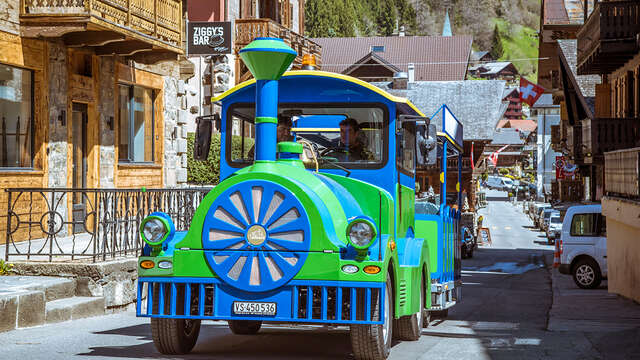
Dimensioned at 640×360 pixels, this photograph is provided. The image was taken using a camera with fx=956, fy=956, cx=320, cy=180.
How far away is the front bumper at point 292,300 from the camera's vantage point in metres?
8.36

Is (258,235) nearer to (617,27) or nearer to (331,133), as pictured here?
(331,133)

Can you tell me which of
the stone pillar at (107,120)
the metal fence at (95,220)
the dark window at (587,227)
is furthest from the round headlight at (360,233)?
the dark window at (587,227)

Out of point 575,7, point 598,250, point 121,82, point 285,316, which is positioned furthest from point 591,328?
point 575,7

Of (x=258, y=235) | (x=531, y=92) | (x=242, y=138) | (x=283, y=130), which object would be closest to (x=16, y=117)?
(x=242, y=138)

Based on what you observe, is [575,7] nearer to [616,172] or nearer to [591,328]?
[616,172]

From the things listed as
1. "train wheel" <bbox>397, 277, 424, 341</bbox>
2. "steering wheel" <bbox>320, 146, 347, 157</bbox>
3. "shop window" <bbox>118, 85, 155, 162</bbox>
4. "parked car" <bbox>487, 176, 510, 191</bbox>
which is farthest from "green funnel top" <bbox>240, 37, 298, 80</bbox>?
"parked car" <bbox>487, 176, 510, 191</bbox>

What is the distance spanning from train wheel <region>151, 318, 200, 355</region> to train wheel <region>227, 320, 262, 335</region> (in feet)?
6.16

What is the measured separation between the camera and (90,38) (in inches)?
757

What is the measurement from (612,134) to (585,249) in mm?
6723

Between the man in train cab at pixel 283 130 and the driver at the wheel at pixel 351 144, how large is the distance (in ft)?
1.84

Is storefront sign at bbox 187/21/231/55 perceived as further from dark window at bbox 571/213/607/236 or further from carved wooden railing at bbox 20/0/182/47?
dark window at bbox 571/213/607/236

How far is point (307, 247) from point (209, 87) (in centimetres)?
2601

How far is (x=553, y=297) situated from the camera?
21.8 m

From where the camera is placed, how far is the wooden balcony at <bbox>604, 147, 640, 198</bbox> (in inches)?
722
